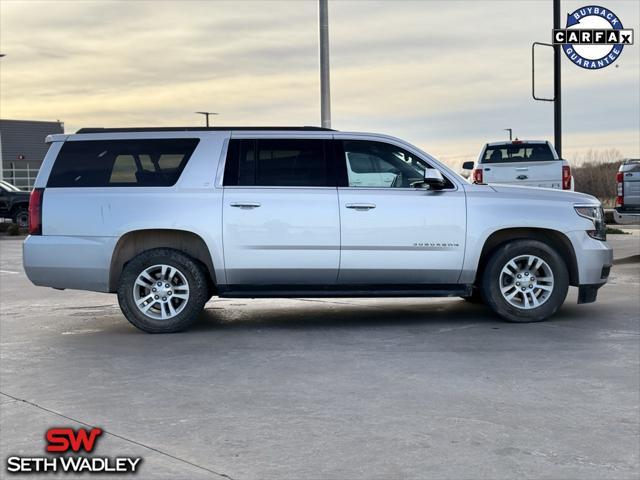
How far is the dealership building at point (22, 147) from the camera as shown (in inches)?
2835

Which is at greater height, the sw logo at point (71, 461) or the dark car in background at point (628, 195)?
the dark car in background at point (628, 195)

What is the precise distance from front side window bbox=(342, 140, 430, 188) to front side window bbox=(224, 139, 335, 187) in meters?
0.29

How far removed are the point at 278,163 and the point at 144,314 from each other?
2.04 metres

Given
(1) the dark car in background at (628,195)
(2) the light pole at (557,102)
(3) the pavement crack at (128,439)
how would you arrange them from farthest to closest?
(2) the light pole at (557,102), (1) the dark car in background at (628,195), (3) the pavement crack at (128,439)

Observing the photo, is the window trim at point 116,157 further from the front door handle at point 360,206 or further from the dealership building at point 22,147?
the dealership building at point 22,147

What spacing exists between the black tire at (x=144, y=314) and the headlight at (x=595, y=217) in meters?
4.05

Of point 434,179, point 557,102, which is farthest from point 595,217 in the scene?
point 557,102

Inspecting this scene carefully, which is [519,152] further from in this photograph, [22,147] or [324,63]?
[22,147]

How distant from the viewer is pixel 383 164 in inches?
356

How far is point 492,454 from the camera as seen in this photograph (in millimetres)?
4766

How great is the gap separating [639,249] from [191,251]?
11909 mm

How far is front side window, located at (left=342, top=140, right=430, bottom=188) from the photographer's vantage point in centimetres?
900

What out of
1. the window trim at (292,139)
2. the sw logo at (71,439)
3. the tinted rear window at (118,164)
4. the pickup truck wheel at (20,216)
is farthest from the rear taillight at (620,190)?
the pickup truck wheel at (20,216)

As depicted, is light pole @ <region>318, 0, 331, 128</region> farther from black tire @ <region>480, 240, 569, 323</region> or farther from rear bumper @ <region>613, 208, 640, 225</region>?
black tire @ <region>480, 240, 569, 323</region>
